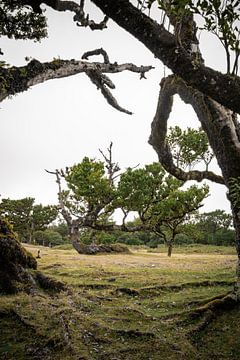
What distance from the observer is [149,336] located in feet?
25.8

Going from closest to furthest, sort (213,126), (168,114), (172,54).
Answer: (172,54) < (213,126) < (168,114)

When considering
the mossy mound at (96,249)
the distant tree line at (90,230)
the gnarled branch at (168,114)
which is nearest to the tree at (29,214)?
the distant tree line at (90,230)

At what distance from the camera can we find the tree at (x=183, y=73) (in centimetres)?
580

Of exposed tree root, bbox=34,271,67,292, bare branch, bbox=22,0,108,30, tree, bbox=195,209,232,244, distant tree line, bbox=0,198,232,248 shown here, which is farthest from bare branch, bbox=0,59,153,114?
tree, bbox=195,209,232,244

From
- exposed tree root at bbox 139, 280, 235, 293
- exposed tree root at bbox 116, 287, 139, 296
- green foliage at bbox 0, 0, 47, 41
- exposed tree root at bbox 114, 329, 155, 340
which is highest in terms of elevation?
green foliage at bbox 0, 0, 47, 41

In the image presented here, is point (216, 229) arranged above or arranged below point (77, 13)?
below

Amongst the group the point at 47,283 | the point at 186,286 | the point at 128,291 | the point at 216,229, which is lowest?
the point at 128,291

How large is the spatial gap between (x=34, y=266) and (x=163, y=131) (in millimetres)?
8028

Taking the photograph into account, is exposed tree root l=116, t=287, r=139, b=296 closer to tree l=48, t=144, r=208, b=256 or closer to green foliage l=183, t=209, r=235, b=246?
tree l=48, t=144, r=208, b=256

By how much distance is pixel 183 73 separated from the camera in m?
6.23

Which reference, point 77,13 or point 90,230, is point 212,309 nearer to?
point 77,13

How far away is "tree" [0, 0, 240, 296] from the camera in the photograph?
5801mm

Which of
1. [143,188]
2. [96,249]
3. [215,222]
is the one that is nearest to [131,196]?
[143,188]

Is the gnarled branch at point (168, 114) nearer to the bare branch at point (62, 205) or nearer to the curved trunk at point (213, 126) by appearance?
the curved trunk at point (213, 126)
